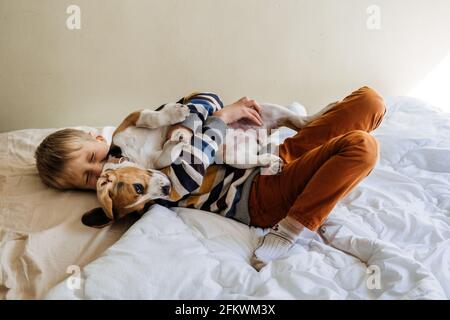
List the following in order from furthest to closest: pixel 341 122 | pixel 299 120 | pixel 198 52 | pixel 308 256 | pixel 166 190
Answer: pixel 198 52 < pixel 299 120 < pixel 341 122 < pixel 166 190 < pixel 308 256

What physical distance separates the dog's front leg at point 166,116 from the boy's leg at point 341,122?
326 millimetres

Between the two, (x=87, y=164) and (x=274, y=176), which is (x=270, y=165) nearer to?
(x=274, y=176)

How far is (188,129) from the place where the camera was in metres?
1.02

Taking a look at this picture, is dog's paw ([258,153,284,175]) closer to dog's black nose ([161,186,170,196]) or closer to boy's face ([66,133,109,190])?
dog's black nose ([161,186,170,196])

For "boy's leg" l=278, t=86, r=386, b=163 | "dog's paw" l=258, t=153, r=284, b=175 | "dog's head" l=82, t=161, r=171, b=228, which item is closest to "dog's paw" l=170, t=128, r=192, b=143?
"dog's head" l=82, t=161, r=171, b=228

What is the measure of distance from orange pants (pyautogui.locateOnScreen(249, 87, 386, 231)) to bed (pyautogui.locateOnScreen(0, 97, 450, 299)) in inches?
2.4

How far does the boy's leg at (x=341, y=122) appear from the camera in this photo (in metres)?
1.10

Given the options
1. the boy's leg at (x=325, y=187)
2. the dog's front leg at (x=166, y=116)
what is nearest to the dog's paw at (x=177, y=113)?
the dog's front leg at (x=166, y=116)

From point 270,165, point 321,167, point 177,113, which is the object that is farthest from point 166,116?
point 321,167

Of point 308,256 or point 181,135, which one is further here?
point 181,135

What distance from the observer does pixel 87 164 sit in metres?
0.98

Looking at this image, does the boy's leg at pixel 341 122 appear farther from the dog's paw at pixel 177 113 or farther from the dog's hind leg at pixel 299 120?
the dog's paw at pixel 177 113

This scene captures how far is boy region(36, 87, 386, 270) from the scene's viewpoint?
878mm

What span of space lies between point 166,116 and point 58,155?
29 cm
